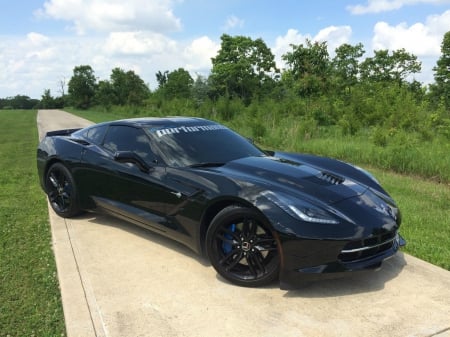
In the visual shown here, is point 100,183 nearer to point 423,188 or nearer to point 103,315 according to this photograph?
point 103,315

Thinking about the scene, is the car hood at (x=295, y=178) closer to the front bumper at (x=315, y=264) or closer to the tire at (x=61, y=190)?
the front bumper at (x=315, y=264)

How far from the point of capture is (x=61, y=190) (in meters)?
5.44

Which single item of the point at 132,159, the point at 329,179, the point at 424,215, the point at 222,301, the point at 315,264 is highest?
the point at 132,159

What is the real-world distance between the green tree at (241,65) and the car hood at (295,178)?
49.4 m

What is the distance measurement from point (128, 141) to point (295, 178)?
6.55ft

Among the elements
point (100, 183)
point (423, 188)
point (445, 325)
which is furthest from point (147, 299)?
point (423, 188)

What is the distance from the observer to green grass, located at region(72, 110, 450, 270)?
14.6 feet

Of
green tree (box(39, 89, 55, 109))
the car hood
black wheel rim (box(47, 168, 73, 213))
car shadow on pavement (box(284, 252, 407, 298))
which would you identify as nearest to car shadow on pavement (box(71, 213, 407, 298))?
car shadow on pavement (box(284, 252, 407, 298))

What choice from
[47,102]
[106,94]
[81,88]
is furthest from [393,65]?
[47,102]

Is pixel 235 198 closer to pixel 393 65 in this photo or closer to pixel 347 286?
pixel 347 286

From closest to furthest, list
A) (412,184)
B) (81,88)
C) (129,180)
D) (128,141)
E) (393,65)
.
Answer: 1. (129,180)
2. (128,141)
3. (412,184)
4. (393,65)
5. (81,88)

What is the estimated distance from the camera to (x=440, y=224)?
5055mm

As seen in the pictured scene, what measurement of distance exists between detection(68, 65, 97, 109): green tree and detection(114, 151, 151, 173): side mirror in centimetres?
7036

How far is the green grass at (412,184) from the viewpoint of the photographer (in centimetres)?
445
